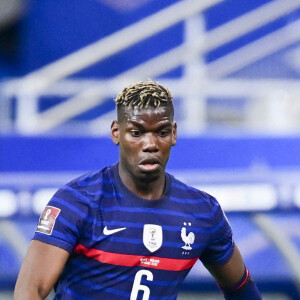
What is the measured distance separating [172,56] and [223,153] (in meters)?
1.69

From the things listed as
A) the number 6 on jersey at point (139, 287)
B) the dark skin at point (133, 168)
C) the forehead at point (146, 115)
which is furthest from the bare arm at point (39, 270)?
the forehead at point (146, 115)

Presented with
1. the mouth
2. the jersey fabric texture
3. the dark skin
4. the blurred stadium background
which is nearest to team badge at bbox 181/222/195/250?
the jersey fabric texture

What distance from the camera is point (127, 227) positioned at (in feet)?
9.07

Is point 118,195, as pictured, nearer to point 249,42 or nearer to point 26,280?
point 26,280

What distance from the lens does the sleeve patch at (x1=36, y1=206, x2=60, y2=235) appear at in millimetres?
2635

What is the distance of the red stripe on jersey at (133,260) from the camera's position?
271 cm

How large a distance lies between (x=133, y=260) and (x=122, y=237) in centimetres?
8

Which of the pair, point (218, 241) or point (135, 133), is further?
point (218, 241)

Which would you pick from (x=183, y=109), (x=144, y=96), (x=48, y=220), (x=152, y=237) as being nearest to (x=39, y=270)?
(x=48, y=220)

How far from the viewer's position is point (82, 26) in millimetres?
Answer: 9359

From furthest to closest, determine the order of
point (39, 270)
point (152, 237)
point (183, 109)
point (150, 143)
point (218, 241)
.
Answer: point (183, 109), point (218, 241), point (152, 237), point (150, 143), point (39, 270)

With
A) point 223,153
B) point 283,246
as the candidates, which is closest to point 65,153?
point 223,153

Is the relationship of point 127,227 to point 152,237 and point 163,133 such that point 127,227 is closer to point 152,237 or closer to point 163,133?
point 152,237

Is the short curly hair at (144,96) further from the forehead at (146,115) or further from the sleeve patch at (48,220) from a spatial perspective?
the sleeve patch at (48,220)
